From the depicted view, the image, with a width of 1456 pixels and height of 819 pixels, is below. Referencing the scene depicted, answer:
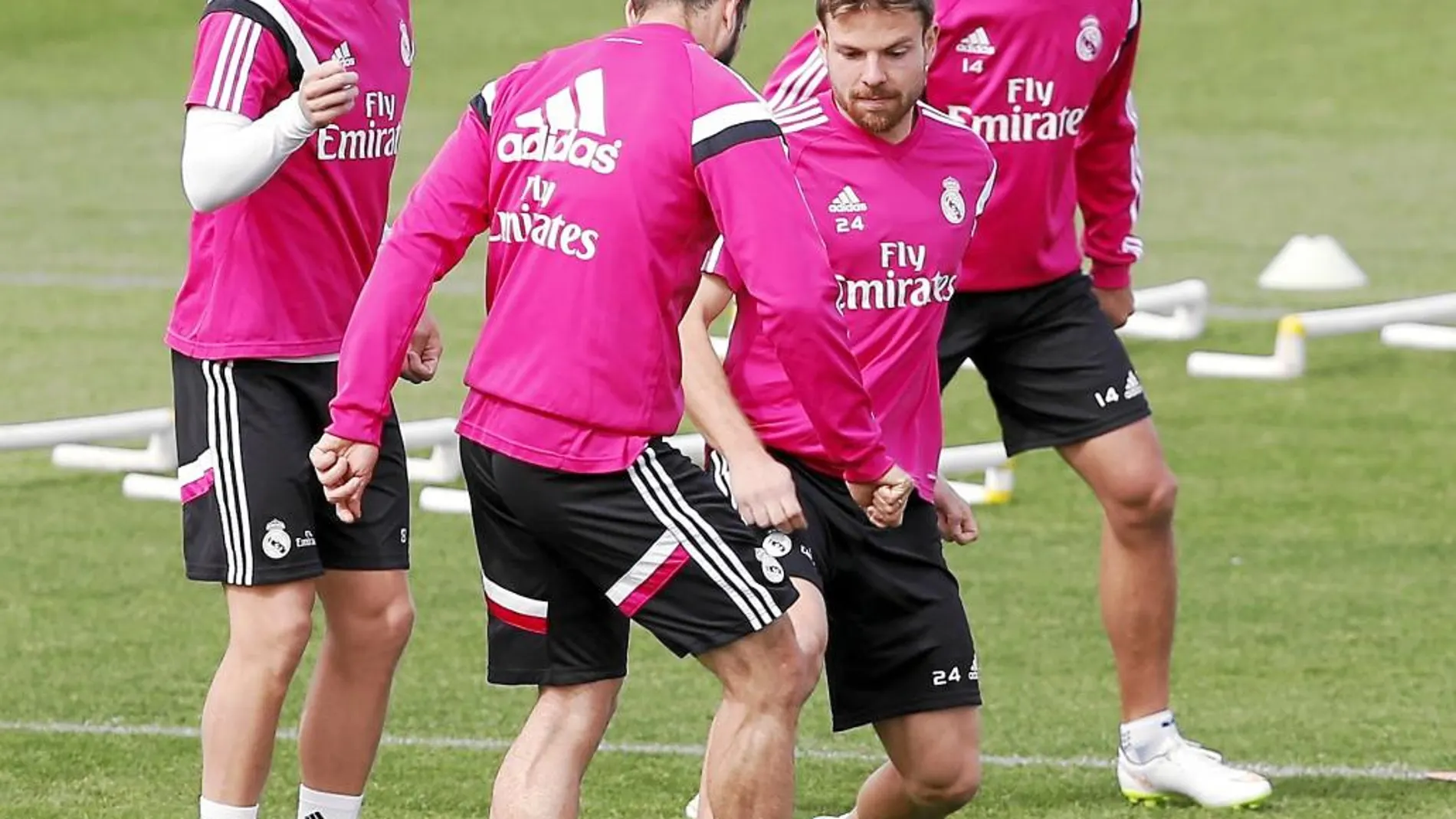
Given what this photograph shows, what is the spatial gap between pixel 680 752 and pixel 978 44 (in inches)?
72.5

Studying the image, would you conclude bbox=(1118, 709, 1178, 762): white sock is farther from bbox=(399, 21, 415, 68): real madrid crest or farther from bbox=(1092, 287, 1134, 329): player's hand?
bbox=(399, 21, 415, 68): real madrid crest

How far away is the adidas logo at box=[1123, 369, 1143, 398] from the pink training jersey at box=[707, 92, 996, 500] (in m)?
1.23

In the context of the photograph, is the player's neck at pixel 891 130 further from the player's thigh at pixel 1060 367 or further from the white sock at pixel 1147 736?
the white sock at pixel 1147 736

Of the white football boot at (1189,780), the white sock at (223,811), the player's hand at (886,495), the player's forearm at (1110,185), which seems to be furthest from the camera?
the player's forearm at (1110,185)

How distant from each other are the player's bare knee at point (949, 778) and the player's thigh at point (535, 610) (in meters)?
0.83

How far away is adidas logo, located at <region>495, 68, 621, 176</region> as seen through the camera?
5.02m

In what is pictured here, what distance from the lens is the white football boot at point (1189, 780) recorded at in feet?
22.0

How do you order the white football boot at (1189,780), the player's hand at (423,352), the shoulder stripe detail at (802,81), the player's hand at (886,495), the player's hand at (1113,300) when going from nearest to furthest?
the player's hand at (886,495), the player's hand at (423,352), the shoulder stripe detail at (802,81), the white football boot at (1189,780), the player's hand at (1113,300)

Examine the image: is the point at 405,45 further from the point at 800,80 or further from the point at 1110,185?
the point at 1110,185

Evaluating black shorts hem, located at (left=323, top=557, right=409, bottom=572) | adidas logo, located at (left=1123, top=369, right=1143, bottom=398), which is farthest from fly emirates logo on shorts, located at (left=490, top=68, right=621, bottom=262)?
adidas logo, located at (left=1123, top=369, right=1143, bottom=398)

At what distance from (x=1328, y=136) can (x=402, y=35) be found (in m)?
16.6

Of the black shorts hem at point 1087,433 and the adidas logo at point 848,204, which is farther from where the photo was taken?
the black shorts hem at point 1087,433

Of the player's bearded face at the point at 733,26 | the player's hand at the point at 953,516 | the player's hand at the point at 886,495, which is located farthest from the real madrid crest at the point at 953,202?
the player's hand at the point at 886,495

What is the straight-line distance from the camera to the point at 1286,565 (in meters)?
9.44
